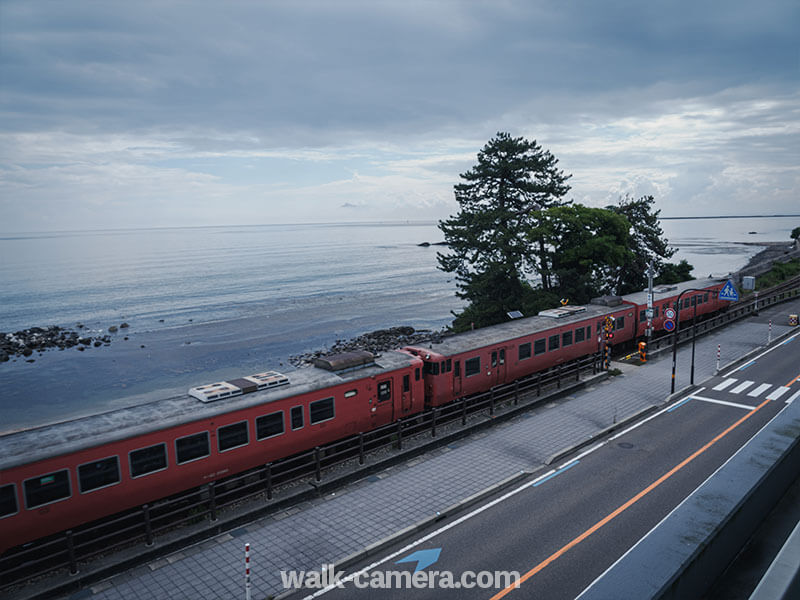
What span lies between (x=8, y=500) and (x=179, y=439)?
141 inches

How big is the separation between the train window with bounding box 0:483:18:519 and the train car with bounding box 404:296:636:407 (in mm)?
13018

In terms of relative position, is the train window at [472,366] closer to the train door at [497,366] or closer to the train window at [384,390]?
the train door at [497,366]

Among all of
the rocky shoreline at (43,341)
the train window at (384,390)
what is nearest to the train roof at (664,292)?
the train window at (384,390)

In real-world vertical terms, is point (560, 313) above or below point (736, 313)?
above

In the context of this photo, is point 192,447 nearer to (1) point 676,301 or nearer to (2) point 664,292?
(1) point 676,301

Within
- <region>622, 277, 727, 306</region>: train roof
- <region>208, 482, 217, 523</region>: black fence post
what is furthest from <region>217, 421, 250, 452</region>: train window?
<region>622, 277, 727, 306</region>: train roof

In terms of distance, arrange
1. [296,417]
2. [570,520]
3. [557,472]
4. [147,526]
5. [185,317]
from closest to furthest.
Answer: [147,526], [570,520], [296,417], [557,472], [185,317]

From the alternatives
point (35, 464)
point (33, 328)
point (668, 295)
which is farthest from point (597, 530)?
point (33, 328)

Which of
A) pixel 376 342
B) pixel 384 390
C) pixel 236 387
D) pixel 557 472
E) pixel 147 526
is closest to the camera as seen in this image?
pixel 147 526

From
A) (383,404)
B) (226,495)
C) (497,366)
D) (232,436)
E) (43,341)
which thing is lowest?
(43,341)

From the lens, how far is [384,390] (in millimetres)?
18156

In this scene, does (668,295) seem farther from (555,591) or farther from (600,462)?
(555,591)

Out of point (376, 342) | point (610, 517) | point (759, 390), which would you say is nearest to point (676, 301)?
point (759, 390)

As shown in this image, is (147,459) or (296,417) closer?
(147,459)
